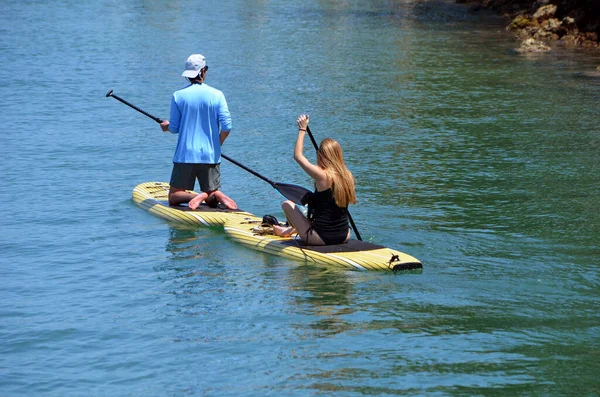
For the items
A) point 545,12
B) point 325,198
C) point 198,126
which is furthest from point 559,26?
point 325,198

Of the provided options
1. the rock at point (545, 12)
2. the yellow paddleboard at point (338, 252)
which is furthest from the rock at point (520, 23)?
the yellow paddleboard at point (338, 252)

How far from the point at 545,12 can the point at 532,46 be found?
457 centimetres

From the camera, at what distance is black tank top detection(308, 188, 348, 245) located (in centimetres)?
1162

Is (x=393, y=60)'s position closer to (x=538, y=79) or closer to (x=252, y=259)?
(x=538, y=79)

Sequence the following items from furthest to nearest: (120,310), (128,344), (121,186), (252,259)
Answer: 1. (121,186)
2. (252,259)
3. (120,310)
4. (128,344)

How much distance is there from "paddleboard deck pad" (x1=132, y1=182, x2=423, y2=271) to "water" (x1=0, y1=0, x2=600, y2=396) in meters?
0.16

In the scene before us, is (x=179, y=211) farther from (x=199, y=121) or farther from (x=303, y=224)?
(x=303, y=224)

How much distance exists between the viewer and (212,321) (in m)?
10.4

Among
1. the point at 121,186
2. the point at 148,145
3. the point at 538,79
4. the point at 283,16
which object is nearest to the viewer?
the point at 121,186

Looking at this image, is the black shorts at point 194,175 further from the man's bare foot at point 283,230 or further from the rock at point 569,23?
the rock at point 569,23

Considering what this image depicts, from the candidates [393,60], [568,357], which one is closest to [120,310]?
[568,357]

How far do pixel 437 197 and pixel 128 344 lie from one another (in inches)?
282

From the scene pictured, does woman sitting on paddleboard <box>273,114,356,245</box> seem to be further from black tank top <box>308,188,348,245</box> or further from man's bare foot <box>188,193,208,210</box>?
man's bare foot <box>188,193,208,210</box>

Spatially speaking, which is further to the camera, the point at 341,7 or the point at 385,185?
the point at 341,7
